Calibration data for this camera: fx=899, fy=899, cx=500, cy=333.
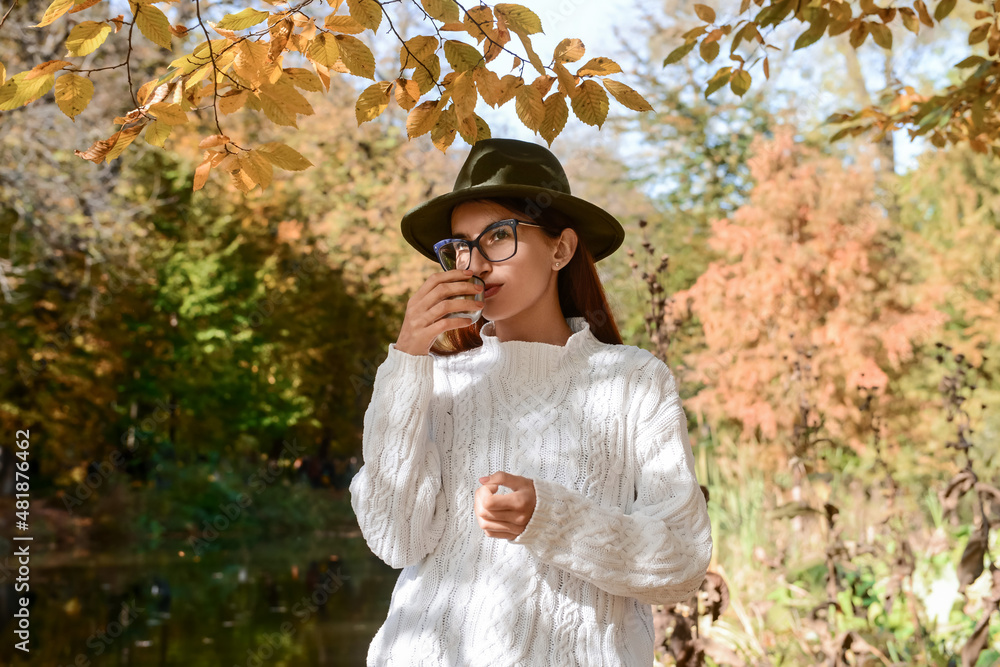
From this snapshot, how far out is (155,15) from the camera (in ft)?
5.49

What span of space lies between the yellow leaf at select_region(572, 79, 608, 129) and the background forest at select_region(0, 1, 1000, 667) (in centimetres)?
A: 141

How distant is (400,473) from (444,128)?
762 mm

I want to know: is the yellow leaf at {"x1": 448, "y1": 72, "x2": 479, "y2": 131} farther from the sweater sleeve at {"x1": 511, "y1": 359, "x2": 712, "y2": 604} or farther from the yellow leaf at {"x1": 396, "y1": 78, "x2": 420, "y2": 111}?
the sweater sleeve at {"x1": 511, "y1": 359, "x2": 712, "y2": 604}

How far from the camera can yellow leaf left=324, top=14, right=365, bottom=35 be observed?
5.76ft

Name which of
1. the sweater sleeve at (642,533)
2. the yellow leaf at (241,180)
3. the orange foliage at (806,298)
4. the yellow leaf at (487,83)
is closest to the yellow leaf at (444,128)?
the yellow leaf at (487,83)

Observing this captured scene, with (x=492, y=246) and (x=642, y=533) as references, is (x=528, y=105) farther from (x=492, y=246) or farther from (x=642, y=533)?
(x=642, y=533)

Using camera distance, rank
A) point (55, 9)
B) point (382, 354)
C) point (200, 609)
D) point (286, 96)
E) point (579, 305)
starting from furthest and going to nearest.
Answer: point (382, 354) → point (200, 609) → point (579, 305) → point (286, 96) → point (55, 9)

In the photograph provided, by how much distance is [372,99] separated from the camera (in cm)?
185

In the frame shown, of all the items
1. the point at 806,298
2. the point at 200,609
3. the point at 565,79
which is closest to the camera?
the point at 565,79

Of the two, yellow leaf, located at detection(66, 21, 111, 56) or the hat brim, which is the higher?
yellow leaf, located at detection(66, 21, 111, 56)

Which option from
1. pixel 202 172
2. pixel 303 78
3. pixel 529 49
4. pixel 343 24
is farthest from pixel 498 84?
pixel 202 172

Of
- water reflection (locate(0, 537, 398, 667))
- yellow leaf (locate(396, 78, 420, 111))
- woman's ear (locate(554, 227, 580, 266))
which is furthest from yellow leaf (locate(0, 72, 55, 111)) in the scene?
water reflection (locate(0, 537, 398, 667))

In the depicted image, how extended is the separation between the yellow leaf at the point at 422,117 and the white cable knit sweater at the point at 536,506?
0.48 m

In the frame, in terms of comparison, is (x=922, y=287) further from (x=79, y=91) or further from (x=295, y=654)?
(x=79, y=91)
